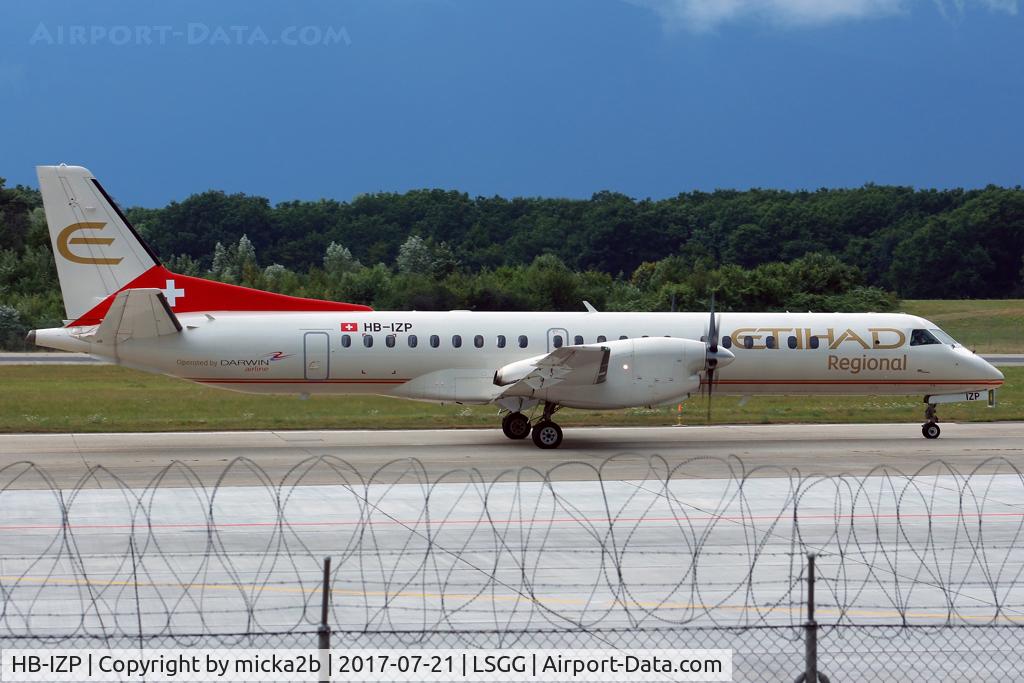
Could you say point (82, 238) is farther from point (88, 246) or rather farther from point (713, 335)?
point (713, 335)

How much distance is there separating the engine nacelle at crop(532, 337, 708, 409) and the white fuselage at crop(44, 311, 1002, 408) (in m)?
0.04

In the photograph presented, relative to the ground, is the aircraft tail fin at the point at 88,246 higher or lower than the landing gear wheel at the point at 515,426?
higher

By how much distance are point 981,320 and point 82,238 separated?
6360 cm

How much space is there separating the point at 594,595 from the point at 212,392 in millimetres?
34413

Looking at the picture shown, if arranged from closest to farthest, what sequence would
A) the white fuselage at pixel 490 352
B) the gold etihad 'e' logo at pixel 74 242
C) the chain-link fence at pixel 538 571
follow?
the chain-link fence at pixel 538 571
the white fuselage at pixel 490 352
the gold etihad 'e' logo at pixel 74 242

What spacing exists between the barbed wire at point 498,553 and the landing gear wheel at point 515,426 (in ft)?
19.4

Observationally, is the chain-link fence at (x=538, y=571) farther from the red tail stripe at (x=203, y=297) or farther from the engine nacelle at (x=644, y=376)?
the red tail stripe at (x=203, y=297)

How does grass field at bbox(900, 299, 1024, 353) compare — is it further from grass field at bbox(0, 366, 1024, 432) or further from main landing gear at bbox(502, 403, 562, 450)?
main landing gear at bbox(502, 403, 562, 450)

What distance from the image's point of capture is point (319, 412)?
1415 inches

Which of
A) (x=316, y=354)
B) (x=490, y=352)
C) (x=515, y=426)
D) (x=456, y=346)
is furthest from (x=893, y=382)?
(x=316, y=354)

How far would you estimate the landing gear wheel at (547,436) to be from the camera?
26469 mm


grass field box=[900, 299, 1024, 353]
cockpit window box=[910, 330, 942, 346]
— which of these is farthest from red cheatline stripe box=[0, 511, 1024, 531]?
grass field box=[900, 299, 1024, 353]

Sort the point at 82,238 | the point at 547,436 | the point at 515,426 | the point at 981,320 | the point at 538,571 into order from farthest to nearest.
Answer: the point at 981,320 → the point at 515,426 → the point at 547,436 → the point at 82,238 → the point at 538,571

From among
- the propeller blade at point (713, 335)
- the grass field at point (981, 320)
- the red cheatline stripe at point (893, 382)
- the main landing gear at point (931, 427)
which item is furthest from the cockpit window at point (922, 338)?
the grass field at point (981, 320)
